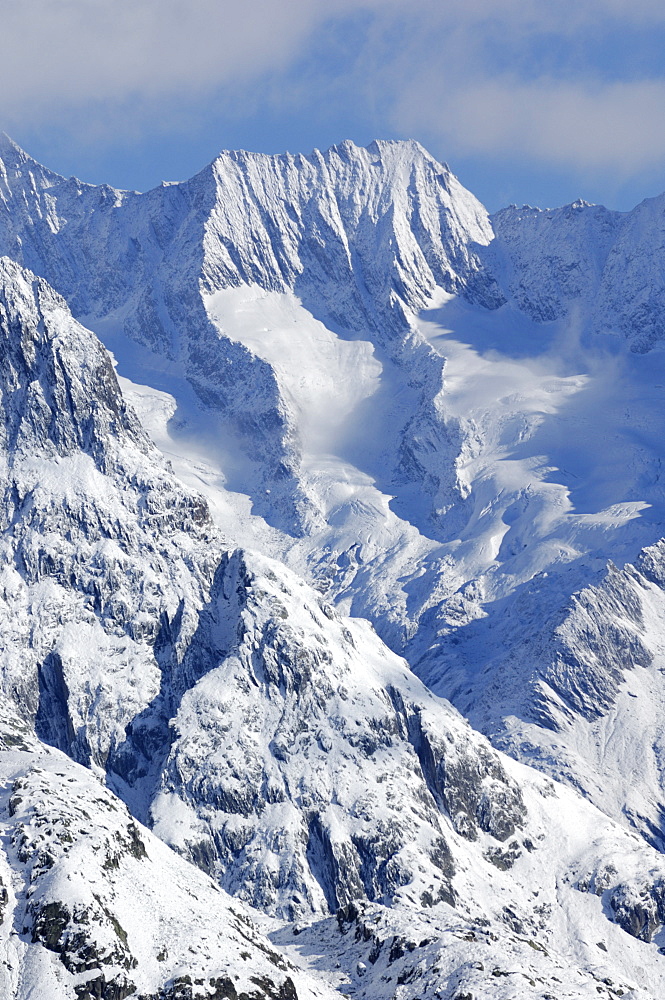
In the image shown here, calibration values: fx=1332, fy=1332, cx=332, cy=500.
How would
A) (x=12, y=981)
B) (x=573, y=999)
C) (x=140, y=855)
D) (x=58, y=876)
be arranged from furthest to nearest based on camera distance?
(x=140, y=855), (x=573, y=999), (x=58, y=876), (x=12, y=981)

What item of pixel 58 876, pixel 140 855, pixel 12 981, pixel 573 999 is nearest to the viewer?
pixel 12 981

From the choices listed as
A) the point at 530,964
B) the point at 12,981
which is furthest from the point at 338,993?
the point at 12,981

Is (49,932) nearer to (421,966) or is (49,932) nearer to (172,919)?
(172,919)

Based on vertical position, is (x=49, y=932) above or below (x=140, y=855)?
below

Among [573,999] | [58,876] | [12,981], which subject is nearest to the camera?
[12,981]

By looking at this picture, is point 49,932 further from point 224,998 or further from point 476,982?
point 476,982

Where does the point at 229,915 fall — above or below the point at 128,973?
above

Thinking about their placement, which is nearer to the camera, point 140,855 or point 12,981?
point 12,981

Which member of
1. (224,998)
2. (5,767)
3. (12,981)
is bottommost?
(12,981)

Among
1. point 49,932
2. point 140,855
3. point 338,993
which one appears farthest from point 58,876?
point 338,993
